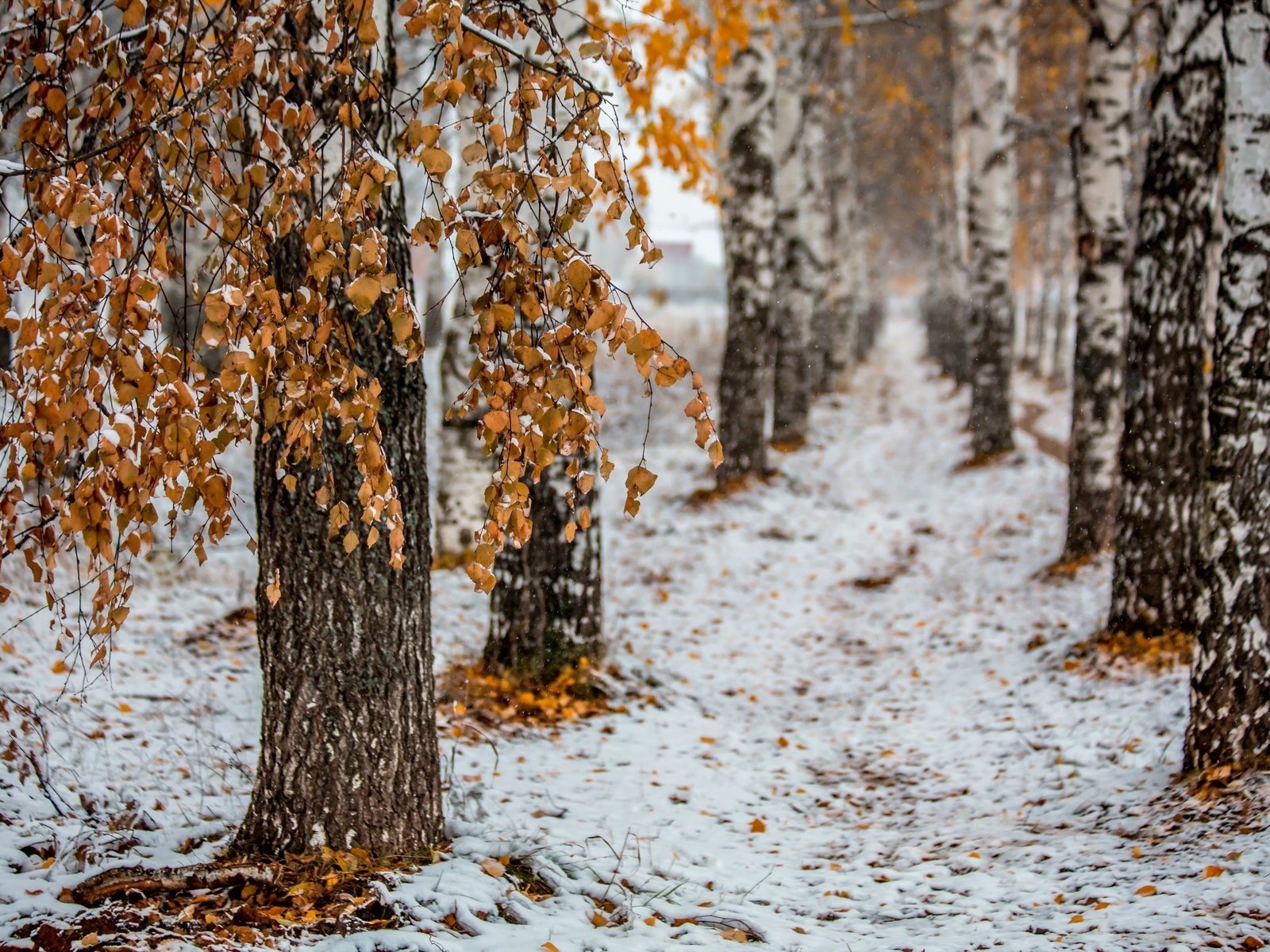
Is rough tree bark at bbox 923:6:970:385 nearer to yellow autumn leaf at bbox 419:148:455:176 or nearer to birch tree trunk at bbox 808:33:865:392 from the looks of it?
birch tree trunk at bbox 808:33:865:392

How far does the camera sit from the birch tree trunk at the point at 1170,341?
18.7 ft

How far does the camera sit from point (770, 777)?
531cm

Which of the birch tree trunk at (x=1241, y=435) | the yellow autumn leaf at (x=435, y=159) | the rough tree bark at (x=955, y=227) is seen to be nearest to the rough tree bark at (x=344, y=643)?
the yellow autumn leaf at (x=435, y=159)

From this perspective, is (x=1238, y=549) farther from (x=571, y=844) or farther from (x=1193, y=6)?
(x=1193, y=6)

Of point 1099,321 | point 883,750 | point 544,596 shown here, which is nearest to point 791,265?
point 1099,321

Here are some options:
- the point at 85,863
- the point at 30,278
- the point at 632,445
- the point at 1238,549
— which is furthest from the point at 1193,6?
the point at 632,445

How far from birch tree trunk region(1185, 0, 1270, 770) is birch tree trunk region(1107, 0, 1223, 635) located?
67.9 inches

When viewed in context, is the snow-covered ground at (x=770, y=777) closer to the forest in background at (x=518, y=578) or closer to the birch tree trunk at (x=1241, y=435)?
the forest in background at (x=518, y=578)

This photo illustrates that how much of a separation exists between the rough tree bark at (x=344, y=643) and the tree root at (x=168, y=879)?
14 cm

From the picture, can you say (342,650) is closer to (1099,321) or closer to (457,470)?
(457,470)

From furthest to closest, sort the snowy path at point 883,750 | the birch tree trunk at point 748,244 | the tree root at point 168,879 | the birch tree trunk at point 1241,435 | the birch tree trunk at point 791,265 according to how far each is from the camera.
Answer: the birch tree trunk at point 791,265
the birch tree trunk at point 748,244
the birch tree trunk at point 1241,435
the snowy path at point 883,750
the tree root at point 168,879

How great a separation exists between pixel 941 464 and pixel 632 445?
4249 mm

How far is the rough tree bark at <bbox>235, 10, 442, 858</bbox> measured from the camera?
10.8ft

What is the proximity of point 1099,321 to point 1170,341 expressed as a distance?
1985mm
